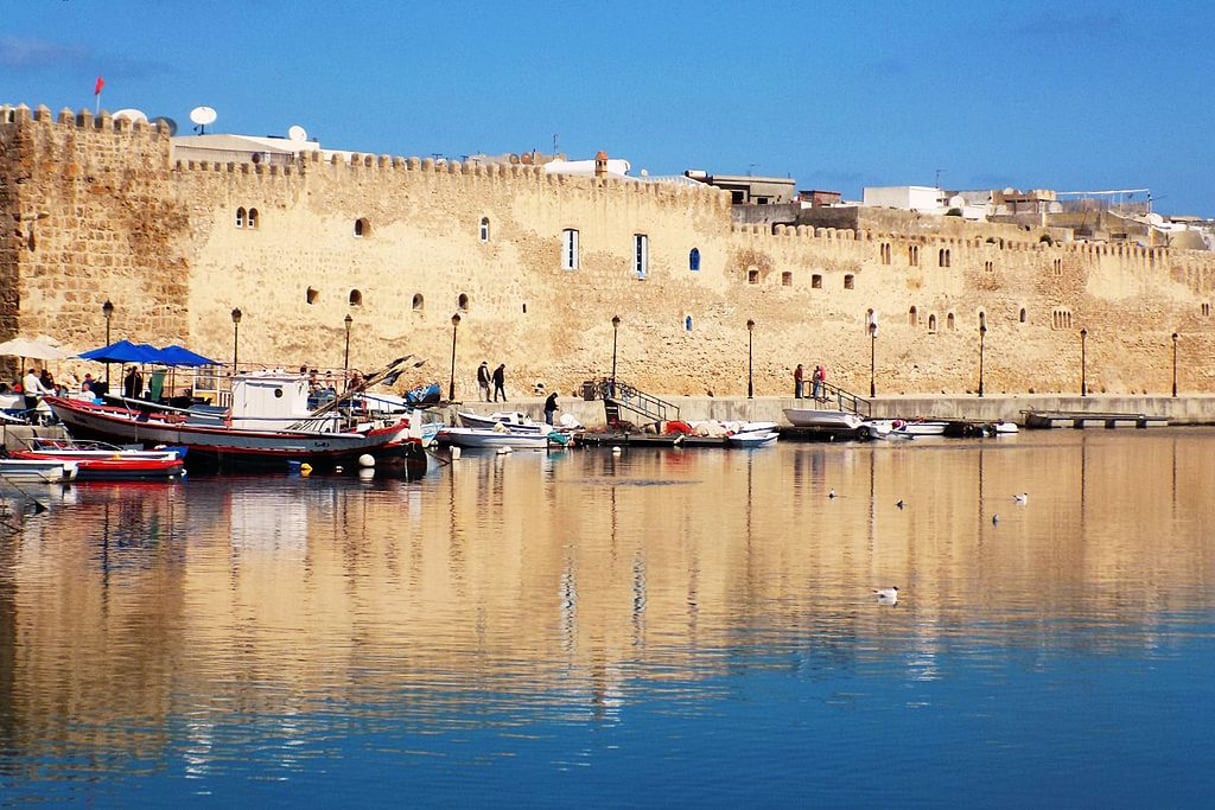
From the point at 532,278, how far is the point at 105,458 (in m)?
11.6

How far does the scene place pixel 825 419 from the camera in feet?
106

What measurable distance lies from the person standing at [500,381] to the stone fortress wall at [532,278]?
0.22m

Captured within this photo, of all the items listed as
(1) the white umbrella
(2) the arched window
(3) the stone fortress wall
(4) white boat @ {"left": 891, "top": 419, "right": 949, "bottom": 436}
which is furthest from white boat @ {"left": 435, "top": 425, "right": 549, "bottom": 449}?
(4) white boat @ {"left": 891, "top": 419, "right": 949, "bottom": 436}

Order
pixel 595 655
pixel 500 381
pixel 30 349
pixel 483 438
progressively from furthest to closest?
1. pixel 500 381
2. pixel 483 438
3. pixel 30 349
4. pixel 595 655

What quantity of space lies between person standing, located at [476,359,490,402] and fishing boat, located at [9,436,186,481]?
8676mm

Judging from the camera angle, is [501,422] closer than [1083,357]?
Yes

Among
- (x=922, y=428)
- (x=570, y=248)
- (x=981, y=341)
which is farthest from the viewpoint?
(x=981, y=341)

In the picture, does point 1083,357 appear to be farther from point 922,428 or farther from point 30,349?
point 30,349

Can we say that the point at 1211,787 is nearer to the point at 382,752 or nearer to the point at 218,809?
the point at 382,752

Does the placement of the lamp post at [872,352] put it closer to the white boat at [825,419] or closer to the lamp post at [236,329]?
the white boat at [825,419]

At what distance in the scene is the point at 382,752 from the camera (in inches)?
336

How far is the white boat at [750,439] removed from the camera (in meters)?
29.6

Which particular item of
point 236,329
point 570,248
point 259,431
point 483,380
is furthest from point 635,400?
point 259,431

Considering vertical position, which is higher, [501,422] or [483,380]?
[483,380]
